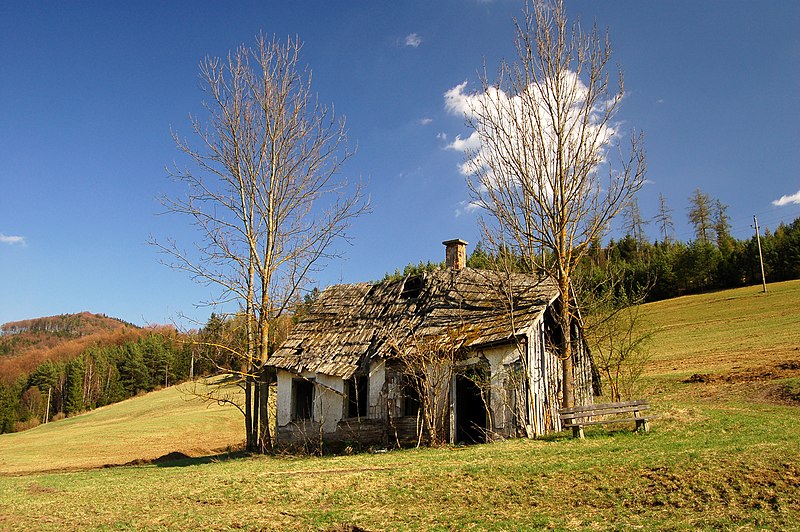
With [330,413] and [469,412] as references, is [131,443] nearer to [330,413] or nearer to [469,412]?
[330,413]

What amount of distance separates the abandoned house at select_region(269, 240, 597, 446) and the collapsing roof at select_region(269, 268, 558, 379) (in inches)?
1.9

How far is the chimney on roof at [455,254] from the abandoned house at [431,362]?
0.14 feet

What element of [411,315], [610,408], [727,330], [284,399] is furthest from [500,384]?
[727,330]

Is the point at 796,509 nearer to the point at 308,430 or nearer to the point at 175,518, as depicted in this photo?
the point at 175,518

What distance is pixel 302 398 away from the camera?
21672 mm

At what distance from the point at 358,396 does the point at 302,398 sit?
251cm

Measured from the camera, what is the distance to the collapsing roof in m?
18.0

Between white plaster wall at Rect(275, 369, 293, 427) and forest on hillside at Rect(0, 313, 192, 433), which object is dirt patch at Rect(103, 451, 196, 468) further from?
forest on hillside at Rect(0, 313, 192, 433)

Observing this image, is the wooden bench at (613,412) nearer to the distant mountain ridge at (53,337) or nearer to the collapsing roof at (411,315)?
the collapsing roof at (411,315)

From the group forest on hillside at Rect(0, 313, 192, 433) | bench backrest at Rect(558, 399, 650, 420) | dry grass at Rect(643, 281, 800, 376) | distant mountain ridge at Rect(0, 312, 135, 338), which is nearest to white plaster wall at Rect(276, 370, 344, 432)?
bench backrest at Rect(558, 399, 650, 420)

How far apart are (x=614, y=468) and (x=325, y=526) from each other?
5.27 metres

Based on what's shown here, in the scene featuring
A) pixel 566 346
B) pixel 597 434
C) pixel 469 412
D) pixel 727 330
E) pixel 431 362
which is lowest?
pixel 597 434

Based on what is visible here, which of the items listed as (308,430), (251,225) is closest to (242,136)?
(251,225)

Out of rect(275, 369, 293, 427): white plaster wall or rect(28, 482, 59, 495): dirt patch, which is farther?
rect(275, 369, 293, 427): white plaster wall
